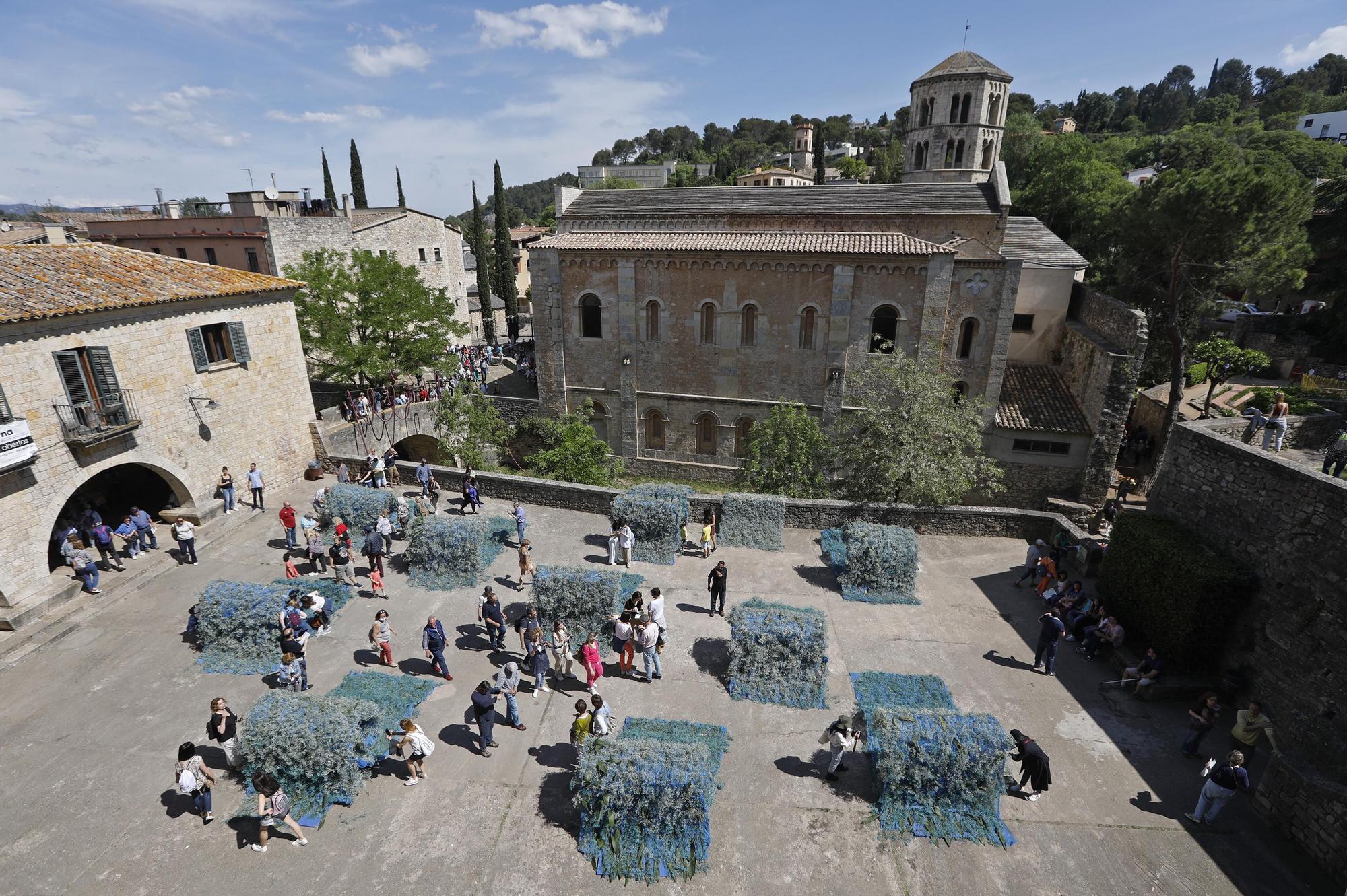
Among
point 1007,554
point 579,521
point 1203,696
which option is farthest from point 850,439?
point 1203,696

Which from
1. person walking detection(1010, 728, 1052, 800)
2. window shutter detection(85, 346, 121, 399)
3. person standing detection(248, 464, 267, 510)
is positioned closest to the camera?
person walking detection(1010, 728, 1052, 800)

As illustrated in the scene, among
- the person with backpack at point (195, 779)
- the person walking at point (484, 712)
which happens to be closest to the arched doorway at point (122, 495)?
the person with backpack at point (195, 779)

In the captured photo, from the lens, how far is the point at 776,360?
25.4 m

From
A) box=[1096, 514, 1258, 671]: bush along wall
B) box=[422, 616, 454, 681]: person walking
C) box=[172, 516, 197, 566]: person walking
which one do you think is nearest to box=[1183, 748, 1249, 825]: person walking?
box=[1096, 514, 1258, 671]: bush along wall

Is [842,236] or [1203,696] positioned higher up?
[842,236]

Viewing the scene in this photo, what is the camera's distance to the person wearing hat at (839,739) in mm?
9250

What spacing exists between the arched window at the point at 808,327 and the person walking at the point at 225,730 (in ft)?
69.4

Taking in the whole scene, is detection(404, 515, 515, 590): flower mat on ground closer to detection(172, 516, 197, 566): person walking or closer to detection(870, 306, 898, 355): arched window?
detection(172, 516, 197, 566): person walking

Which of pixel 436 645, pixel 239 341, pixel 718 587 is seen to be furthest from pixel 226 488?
pixel 718 587

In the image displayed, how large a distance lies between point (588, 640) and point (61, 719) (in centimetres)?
910

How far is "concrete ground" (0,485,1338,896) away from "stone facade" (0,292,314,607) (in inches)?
117

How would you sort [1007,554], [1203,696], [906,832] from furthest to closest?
[1007,554] < [1203,696] < [906,832]

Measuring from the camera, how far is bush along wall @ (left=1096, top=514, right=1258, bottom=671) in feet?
38.2

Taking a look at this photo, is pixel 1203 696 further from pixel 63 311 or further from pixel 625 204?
pixel 625 204
